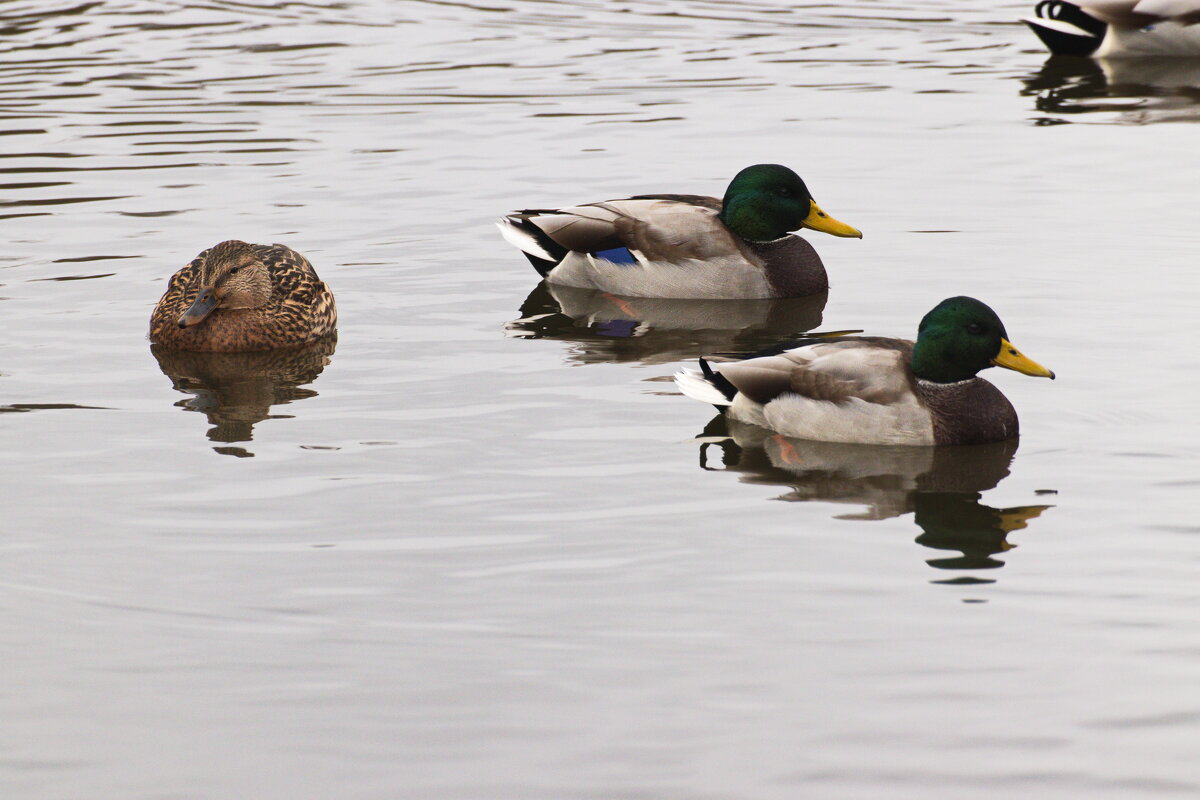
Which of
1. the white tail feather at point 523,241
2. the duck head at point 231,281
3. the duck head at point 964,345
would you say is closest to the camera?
the duck head at point 964,345

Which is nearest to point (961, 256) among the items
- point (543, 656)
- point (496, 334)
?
point (496, 334)

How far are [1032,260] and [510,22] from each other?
12.6m

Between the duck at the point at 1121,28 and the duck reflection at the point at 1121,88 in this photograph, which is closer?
the duck reflection at the point at 1121,88

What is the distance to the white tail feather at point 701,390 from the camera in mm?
9343

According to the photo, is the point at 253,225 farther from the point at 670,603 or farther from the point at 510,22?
the point at 510,22

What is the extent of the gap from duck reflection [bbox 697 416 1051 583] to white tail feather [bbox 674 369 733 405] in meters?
0.16

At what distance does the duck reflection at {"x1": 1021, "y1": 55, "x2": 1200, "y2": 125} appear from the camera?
17.5 meters

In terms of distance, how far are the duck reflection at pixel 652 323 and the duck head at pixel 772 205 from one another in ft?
1.61

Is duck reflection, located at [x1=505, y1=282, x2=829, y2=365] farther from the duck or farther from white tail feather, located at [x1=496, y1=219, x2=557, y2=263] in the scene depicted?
the duck

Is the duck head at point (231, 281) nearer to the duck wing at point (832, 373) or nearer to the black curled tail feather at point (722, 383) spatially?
the black curled tail feather at point (722, 383)

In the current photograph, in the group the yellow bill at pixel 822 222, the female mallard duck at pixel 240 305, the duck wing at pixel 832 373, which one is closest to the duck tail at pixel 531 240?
the yellow bill at pixel 822 222

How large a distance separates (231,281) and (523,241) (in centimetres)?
241

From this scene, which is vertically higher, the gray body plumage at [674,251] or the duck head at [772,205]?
A: the duck head at [772,205]

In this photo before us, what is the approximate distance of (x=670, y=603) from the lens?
6.88 metres
